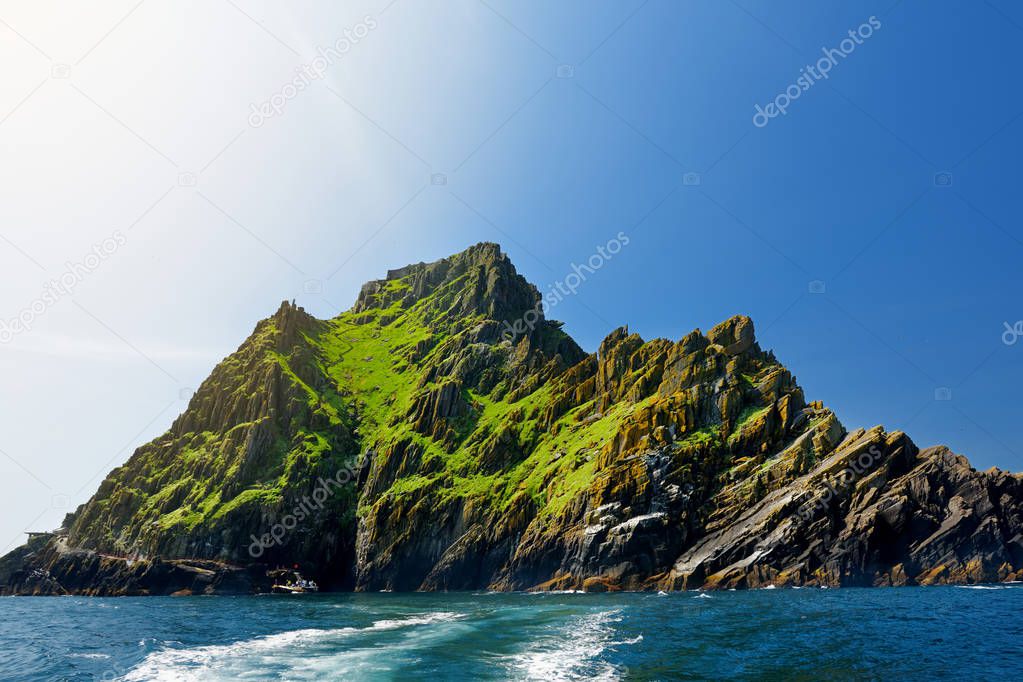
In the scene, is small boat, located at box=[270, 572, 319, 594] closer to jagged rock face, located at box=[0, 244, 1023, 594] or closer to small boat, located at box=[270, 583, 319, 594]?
small boat, located at box=[270, 583, 319, 594]

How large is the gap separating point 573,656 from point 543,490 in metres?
94.6

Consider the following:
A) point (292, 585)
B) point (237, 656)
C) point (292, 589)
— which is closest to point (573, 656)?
point (237, 656)

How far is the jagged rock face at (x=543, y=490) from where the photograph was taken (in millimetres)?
91062

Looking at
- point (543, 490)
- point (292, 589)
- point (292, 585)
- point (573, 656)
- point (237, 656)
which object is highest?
point (543, 490)

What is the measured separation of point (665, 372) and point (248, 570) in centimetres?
10690

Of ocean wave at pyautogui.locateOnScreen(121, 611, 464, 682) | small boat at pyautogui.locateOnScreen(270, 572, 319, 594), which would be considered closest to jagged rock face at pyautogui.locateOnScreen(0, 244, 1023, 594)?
small boat at pyautogui.locateOnScreen(270, 572, 319, 594)

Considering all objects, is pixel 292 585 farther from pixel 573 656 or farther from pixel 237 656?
pixel 573 656

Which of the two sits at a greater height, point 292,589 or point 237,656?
point 237,656

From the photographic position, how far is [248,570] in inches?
5118

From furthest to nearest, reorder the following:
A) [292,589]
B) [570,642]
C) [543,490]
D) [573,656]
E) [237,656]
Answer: [543,490] < [292,589] < [570,642] < [237,656] < [573,656]

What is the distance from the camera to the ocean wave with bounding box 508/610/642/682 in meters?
32.2

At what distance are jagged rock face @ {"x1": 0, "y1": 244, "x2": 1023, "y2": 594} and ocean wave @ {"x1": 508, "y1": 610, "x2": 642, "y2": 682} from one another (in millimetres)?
55446

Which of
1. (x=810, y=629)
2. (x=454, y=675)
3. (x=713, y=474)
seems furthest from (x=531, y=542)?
(x=454, y=675)

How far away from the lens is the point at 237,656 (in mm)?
40062
